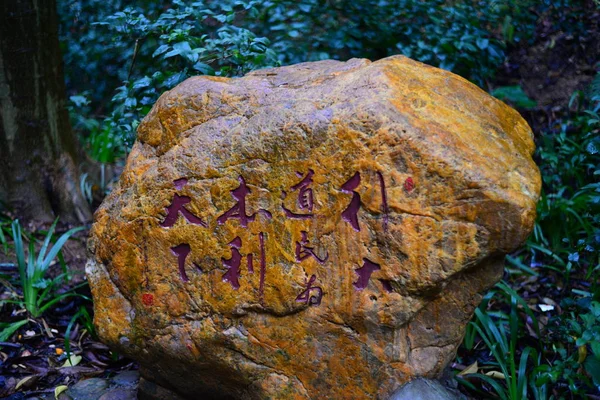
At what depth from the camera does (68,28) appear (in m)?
4.82

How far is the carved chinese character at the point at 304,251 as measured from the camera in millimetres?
2335

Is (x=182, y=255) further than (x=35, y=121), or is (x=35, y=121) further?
(x=35, y=121)

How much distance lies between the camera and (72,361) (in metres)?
3.26

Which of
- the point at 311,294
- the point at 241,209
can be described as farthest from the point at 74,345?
the point at 311,294

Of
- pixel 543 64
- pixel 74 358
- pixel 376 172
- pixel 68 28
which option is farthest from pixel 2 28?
pixel 543 64

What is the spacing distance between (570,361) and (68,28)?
4128 millimetres

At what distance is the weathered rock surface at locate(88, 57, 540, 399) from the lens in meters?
2.16

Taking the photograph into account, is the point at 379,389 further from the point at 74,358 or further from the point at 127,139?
the point at 127,139

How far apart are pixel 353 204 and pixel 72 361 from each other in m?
1.87

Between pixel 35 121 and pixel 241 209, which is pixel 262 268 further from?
pixel 35 121

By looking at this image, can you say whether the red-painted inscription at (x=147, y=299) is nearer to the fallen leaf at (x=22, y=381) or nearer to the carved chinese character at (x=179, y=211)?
the carved chinese character at (x=179, y=211)

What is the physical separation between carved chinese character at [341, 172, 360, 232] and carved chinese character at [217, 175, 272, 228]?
31 cm

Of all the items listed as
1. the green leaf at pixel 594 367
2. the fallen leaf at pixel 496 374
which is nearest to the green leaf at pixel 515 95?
the fallen leaf at pixel 496 374

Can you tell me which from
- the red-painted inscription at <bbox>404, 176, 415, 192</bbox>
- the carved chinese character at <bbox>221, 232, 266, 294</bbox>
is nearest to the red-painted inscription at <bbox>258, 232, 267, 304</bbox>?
the carved chinese character at <bbox>221, 232, 266, 294</bbox>
